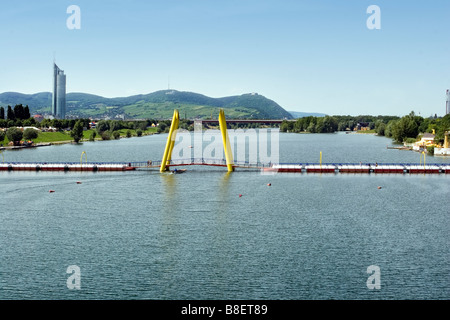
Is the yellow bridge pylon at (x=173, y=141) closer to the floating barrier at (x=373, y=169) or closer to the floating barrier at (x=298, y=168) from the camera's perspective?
the floating barrier at (x=298, y=168)

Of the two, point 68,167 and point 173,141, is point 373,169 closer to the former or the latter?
point 173,141

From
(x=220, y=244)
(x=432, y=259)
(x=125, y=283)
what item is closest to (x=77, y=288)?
(x=125, y=283)

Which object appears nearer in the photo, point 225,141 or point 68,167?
point 225,141

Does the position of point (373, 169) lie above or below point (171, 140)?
below

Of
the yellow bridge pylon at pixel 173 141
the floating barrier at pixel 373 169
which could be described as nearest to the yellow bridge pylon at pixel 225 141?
the yellow bridge pylon at pixel 173 141

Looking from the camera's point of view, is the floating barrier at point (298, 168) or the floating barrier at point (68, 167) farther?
the floating barrier at point (68, 167)

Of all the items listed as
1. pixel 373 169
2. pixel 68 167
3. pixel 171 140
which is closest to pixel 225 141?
pixel 171 140

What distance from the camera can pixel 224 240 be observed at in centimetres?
5694

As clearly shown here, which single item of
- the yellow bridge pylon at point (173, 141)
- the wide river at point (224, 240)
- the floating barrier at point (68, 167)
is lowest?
the wide river at point (224, 240)

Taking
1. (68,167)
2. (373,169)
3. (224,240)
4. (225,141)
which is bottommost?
(224,240)

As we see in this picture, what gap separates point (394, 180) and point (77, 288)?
260ft

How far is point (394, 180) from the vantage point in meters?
105

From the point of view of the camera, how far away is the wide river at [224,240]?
4319 cm
